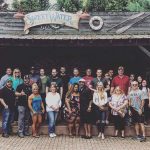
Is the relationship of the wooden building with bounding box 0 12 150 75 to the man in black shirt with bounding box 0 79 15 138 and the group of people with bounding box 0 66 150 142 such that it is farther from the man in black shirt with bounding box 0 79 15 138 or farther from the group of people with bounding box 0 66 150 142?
the man in black shirt with bounding box 0 79 15 138

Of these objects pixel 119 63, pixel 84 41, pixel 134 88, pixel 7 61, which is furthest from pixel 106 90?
pixel 7 61

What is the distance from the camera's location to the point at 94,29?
16.7 metres

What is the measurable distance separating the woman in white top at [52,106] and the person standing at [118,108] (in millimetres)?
1638

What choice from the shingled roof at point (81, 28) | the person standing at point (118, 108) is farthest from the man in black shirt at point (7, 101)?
the shingled roof at point (81, 28)

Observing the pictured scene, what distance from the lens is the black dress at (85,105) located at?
1215 centimetres

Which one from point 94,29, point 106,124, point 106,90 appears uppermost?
point 94,29

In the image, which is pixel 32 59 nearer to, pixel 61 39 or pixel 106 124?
pixel 61 39

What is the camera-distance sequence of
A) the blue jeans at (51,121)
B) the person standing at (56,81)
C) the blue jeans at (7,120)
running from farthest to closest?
the person standing at (56,81) → the blue jeans at (51,121) → the blue jeans at (7,120)

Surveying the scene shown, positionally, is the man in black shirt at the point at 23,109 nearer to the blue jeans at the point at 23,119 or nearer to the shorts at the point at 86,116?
the blue jeans at the point at 23,119

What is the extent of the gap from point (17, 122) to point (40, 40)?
317 centimetres

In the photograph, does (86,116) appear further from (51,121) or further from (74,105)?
(51,121)

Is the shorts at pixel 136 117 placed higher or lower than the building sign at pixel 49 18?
lower

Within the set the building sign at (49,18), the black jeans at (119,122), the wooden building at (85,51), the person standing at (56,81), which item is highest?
the building sign at (49,18)

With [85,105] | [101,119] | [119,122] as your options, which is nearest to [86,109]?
[85,105]
